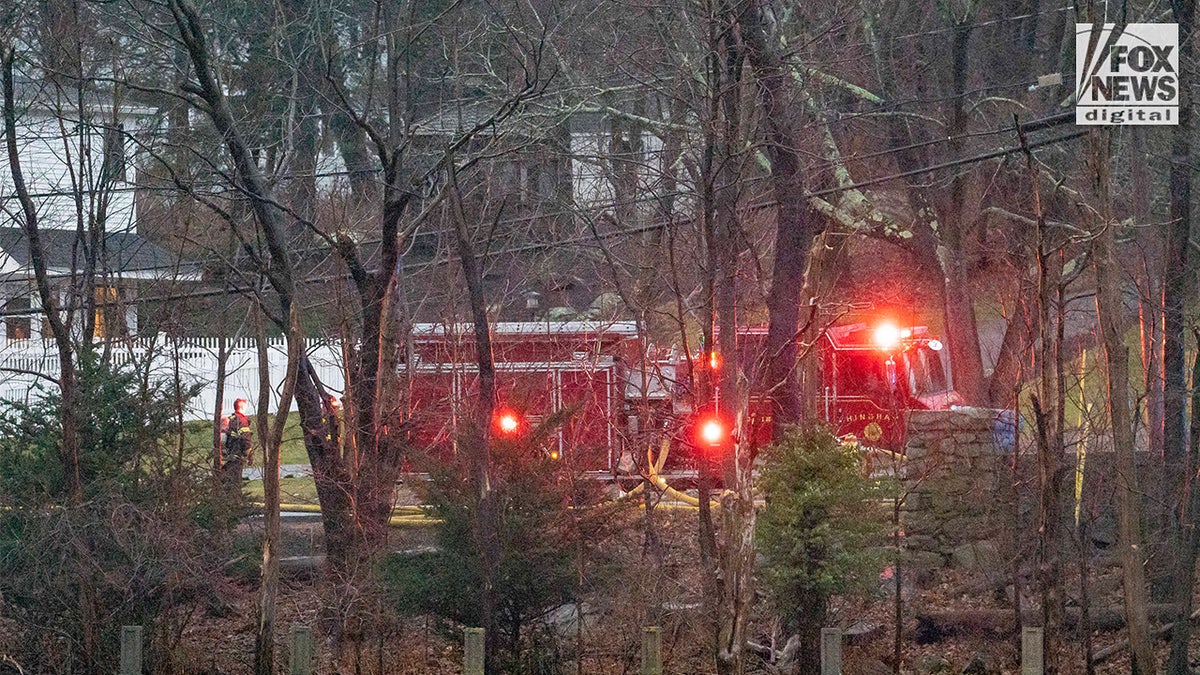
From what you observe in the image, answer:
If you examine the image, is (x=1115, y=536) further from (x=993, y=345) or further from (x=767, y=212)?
(x=993, y=345)

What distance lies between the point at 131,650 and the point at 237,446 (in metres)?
9.31

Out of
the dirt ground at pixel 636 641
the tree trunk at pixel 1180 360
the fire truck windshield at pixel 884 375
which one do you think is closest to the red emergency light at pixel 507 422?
the dirt ground at pixel 636 641

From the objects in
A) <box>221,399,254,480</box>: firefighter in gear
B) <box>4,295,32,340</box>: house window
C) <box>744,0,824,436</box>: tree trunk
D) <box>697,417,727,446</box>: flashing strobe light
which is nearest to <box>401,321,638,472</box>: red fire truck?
<box>221,399,254,480</box>: firefighter in gear

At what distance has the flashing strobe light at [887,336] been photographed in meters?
22.8

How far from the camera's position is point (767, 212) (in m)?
22.1

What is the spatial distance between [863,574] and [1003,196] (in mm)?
17160

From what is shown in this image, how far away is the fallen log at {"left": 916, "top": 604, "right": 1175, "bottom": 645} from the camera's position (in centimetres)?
1167

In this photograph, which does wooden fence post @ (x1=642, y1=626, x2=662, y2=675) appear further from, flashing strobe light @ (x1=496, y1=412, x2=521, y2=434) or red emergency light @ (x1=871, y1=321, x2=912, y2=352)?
red emergency light @ (x1=871, y1=321, x2=912, y2=352)

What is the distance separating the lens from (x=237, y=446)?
18891 mm

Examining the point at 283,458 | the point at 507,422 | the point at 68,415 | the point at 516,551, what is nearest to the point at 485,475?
the point at 516,551

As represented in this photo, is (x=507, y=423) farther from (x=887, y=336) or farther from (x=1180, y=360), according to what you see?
(x=887, y=336)

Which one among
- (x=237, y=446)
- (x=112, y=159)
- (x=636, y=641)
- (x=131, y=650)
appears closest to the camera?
(x=131, y=650)

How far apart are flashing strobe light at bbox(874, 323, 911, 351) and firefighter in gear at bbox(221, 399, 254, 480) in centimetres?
1174

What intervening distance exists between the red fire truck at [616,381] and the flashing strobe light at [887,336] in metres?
0.02
